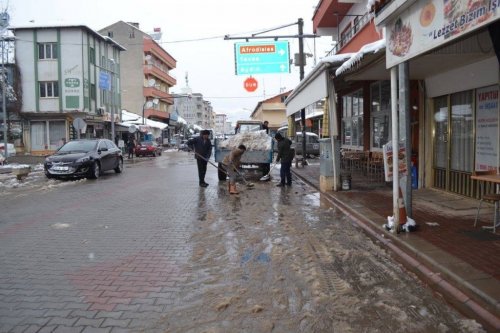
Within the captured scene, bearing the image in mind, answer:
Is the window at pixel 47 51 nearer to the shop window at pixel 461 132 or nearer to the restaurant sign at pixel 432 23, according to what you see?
the shop window at pixel 461 132

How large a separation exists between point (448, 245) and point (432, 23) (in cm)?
286

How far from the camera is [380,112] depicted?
15.9 m

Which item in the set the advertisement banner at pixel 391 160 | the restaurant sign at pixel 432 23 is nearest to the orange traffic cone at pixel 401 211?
the advertisement banner at pixel 391 160

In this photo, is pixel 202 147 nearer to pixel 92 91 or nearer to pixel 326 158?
pixel 326 158

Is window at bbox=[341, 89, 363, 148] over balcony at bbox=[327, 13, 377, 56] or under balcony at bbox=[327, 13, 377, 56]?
under

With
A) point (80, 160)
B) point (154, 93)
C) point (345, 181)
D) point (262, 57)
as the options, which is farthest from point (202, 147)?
point (154, 93)

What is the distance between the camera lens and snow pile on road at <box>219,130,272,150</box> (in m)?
16.6

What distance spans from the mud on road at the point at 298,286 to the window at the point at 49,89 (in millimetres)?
33313

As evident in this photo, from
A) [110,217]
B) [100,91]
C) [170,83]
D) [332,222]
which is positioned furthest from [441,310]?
[170,83]

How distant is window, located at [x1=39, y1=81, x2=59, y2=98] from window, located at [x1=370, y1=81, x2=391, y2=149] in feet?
95.0

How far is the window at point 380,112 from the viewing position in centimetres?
1520

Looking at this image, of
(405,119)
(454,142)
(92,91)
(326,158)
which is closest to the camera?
(405,119)

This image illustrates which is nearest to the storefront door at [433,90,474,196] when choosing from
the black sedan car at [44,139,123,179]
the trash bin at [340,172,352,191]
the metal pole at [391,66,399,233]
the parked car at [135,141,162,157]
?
the trash bin at [340,172,352,191]

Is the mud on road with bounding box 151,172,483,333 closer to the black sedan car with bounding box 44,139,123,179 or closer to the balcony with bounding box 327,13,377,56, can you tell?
the balcony with bounding box 327,13,377,56
